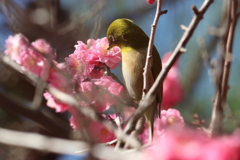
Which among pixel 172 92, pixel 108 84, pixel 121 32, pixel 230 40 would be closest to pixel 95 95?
pixel 108 84

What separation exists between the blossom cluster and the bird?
10cm

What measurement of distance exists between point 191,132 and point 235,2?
336mm

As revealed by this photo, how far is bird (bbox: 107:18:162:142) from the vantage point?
1.19 meters

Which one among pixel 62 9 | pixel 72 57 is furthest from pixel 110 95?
pixel 62 9

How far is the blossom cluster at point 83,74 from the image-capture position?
2.70ft

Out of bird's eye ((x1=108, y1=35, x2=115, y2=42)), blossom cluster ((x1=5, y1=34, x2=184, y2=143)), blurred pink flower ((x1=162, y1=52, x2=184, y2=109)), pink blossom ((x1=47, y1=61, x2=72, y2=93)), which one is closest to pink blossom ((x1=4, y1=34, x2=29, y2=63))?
blossom cluster ((x1=5, y1=34, x2=184, y2=143))

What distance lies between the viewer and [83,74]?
93 centimetres

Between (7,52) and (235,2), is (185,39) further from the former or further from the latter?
(7,52)

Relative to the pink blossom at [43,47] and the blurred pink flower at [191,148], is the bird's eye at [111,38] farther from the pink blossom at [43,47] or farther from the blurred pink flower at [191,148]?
the blurred pink flower at [191,148]

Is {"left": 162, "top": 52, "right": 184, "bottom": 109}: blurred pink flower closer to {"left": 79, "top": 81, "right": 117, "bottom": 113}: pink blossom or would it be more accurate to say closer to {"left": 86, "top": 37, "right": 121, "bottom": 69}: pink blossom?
{"left": 86, "top": 37, "right": 121, "bottom": 69}: pink blossom

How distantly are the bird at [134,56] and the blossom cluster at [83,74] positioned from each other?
0.10 metres

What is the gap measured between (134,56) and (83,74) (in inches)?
14.5

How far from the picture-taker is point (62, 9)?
193 cm

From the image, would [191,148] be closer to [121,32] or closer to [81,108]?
[81,108]
